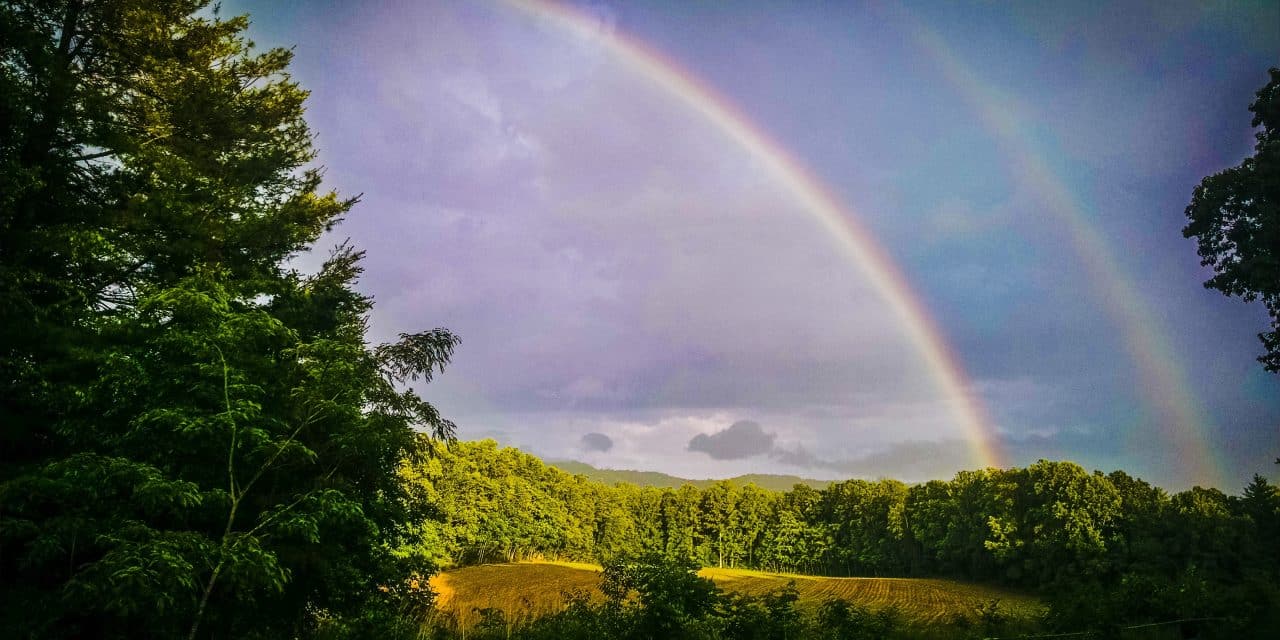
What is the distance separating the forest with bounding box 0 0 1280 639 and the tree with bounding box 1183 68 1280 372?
9.37 m

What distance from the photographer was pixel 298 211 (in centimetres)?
1802

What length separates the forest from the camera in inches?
347

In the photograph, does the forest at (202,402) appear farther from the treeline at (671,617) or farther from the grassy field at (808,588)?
the grassy field at (808,588)

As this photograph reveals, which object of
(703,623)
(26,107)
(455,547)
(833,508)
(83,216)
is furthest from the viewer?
(833,508)

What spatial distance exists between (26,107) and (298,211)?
643 centimetres

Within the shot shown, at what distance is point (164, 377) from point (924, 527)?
95.2 metres

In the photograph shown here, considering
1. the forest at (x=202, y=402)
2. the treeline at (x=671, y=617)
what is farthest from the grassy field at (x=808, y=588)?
A: the treeline at (x=671, y=617)

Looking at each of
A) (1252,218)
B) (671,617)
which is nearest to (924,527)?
(1252,218)

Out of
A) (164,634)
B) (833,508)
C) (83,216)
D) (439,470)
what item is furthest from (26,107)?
(833,508)

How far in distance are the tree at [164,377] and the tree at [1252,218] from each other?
24.0 metres

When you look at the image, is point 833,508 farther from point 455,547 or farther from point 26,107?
point 26,107

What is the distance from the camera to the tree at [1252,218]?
18672mm

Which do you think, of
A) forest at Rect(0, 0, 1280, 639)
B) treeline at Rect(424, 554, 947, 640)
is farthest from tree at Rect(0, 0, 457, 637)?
treeline at Rect(424, 554, 947, 640)

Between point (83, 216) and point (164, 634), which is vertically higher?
point (83, 216)
